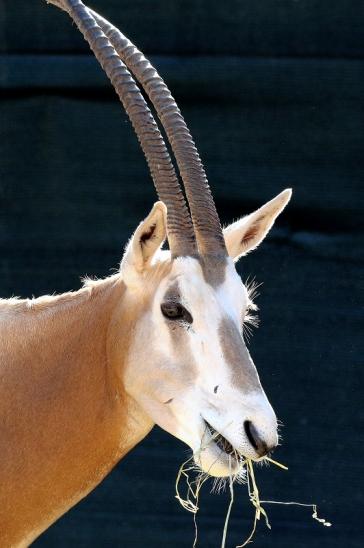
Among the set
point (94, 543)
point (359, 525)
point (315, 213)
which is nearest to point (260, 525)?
point (359, 525)

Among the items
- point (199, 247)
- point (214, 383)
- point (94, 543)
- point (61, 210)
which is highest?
point (199, 247)

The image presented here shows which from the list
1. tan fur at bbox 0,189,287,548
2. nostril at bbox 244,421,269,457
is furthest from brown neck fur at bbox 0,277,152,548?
nostril at bbox 244,421,269,457

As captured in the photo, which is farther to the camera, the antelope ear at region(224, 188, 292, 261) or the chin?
the antelope ear at region(224, 188, 292, 261)

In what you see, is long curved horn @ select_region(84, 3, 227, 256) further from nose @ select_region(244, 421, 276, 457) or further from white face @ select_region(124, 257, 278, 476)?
nose @ select_region(244, 421, 276, 457)

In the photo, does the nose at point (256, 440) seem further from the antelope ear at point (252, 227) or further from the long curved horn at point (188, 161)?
the antelope ear at point (252, 227)

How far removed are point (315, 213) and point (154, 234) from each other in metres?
2.46

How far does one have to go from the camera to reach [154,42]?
6.62 meters

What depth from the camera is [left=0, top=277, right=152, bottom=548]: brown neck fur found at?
4.56 m

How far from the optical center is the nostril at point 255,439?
4.00 metres

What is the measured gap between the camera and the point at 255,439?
158 inches

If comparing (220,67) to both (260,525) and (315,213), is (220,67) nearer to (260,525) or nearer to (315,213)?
(315,213)

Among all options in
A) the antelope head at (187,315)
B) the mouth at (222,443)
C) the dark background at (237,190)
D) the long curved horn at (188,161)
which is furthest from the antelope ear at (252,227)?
the dark background at (237,190)

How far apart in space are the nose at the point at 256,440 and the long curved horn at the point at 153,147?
745 millimetres

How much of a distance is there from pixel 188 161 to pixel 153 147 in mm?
166
